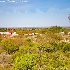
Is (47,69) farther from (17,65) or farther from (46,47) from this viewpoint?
(46,47)

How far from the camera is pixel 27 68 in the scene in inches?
430

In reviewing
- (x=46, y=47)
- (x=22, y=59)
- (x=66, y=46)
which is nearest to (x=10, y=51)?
(x=46, y=47)

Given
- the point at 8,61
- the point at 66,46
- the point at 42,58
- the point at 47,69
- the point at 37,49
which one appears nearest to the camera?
the point at 47,69

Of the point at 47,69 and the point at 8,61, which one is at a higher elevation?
the point at 47,69

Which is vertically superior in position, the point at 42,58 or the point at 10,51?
the point at 42,58

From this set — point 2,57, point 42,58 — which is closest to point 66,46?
point 2,57

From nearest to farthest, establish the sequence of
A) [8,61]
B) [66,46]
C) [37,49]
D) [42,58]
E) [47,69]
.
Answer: [47,69] → [42,58] → [8,61] → [37,49] → [66,46]

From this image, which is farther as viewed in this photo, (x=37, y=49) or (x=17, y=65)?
(x=37, y=49)

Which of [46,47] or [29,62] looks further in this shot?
[46,47]

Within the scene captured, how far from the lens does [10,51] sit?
23.0m

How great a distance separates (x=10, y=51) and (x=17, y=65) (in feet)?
40.0

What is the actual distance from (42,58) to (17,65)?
132cm

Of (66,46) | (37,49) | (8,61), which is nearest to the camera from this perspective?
(8,61)

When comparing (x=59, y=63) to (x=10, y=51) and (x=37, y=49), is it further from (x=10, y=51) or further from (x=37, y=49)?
(x=10, y=51)
